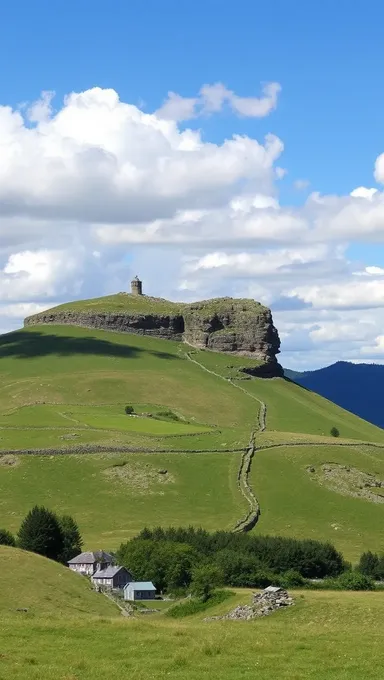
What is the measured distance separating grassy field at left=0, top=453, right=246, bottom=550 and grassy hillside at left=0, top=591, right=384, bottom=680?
65.8m

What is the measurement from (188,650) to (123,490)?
92.2 metres

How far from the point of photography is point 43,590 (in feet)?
174

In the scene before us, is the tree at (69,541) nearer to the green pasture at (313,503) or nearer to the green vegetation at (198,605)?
the green pasture at (313,503)

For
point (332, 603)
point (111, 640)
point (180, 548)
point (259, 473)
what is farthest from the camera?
point (259, 473)

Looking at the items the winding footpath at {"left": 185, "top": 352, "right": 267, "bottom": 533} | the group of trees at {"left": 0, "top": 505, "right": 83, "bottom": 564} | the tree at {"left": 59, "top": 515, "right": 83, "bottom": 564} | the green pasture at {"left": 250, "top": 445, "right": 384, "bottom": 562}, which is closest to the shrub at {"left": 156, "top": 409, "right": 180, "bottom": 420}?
the winding footpath at {"left": 185, "top": 352, "right": 267, "bottom": 533}

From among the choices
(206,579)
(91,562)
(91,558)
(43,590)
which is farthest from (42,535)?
(43,590)

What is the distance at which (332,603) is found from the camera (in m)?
47.9

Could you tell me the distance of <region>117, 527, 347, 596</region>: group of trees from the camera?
75062 mm

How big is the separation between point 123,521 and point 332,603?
67.2 metres

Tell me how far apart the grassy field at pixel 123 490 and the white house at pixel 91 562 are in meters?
16.1

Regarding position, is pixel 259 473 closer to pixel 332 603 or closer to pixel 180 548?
pixel 180 548

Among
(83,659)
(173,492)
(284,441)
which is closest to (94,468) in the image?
(173,492)

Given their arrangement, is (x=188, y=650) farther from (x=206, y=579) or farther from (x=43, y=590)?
(x=206, y=579)

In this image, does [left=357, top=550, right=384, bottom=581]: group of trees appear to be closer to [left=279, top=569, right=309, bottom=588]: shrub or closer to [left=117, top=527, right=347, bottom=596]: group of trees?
[left=117, top=527, right=347, bottom=596]: group of trees
